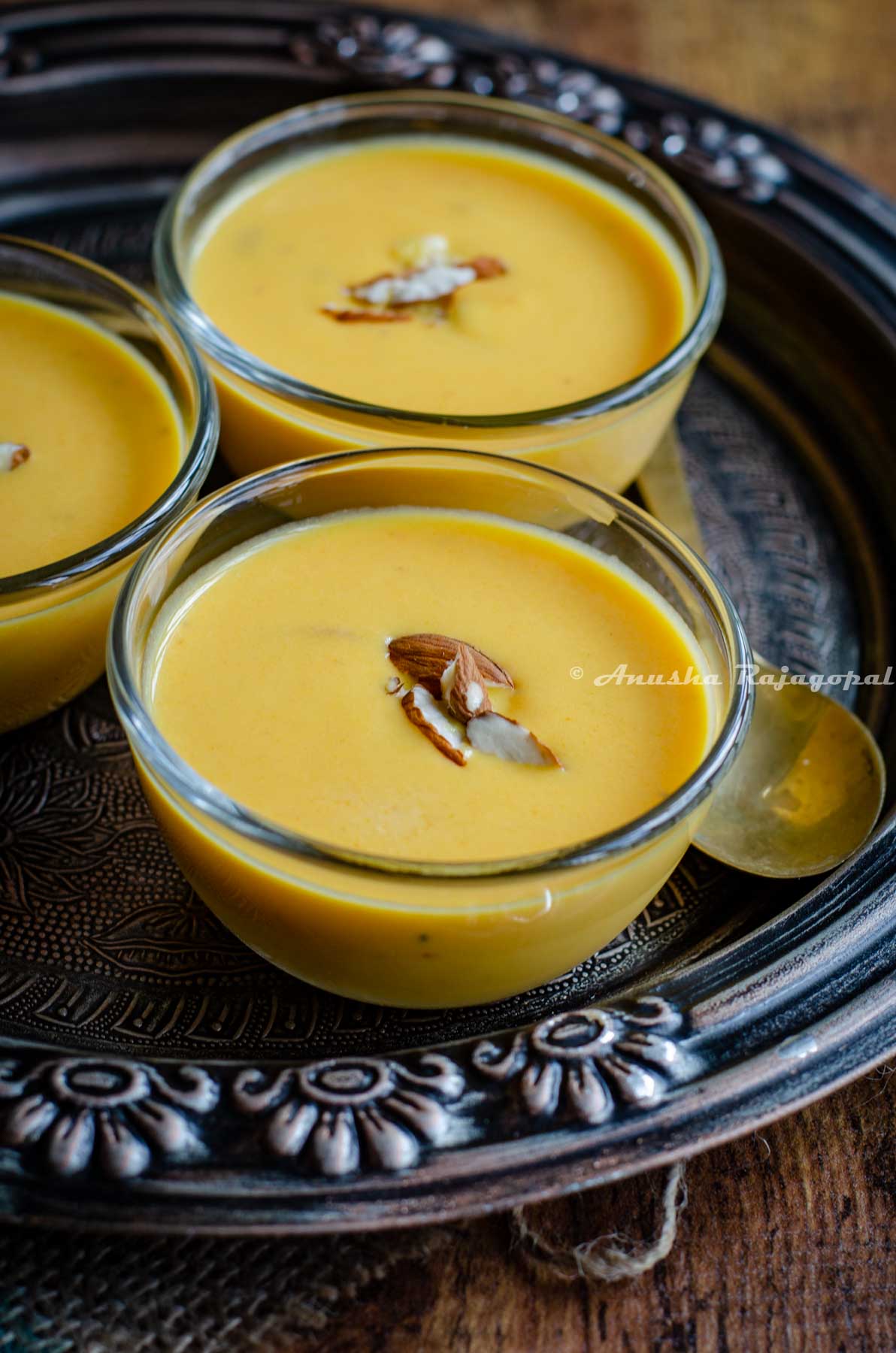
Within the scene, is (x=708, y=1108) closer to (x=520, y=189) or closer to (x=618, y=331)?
(x=618, y=331)

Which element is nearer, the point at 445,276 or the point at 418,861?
the point at 418,861

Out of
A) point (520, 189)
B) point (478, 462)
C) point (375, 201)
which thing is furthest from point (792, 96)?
point (478, 462)

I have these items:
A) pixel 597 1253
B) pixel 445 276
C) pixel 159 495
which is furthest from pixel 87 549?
pixel 597 1253

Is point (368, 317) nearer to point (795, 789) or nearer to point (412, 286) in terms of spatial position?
point (412, 286)

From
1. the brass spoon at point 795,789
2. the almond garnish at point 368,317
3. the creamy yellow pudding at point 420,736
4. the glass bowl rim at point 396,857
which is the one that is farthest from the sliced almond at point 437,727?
the almond garnish at point 368,317

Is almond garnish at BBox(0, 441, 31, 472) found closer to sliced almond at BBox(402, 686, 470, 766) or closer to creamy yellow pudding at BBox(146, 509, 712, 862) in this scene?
creamy yellow pudding at BBox(146, 509, 712, 862)
